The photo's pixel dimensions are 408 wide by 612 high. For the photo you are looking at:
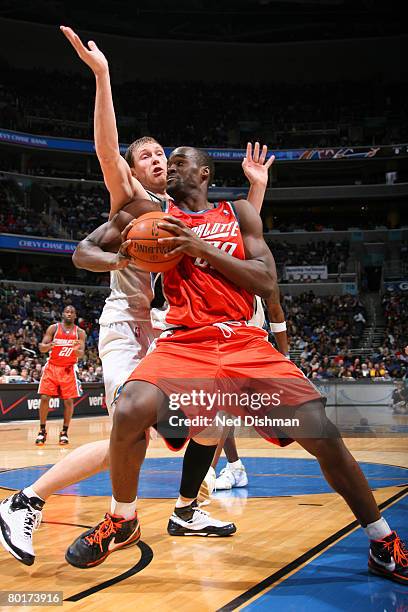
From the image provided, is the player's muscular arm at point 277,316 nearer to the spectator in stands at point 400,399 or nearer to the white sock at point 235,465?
the white sock at point 235,465

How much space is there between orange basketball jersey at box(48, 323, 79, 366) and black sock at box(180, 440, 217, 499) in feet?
23.1

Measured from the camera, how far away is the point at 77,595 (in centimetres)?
300

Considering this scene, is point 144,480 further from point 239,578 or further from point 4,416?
point 4,416

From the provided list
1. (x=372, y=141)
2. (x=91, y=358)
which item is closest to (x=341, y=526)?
(x=91, y=358)

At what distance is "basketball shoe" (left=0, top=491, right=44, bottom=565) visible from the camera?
3258 mm

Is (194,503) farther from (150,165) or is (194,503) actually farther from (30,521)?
(150,165)

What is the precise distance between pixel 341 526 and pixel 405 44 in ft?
114

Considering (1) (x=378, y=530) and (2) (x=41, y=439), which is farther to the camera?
(2) (x=41, y=439)

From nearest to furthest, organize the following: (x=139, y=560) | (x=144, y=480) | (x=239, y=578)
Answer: (x=239, y=578)
(x=139, y=560)
(x=144, y=480)

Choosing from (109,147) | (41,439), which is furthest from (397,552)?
(41,439)

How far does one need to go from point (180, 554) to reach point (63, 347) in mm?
7555

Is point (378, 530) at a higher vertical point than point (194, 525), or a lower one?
higher

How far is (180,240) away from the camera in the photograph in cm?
307

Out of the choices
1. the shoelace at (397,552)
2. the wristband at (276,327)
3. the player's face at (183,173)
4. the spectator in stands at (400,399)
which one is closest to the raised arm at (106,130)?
the player's face at (183,173)
